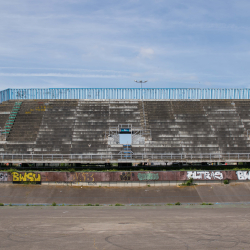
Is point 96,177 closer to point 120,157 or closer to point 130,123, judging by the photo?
point 120,157

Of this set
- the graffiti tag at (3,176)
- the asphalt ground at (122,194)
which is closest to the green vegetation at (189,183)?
the asphalt ground at (122,194)

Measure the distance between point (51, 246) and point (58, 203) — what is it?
18.6 metres

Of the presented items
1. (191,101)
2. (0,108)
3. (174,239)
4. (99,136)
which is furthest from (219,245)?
(0,108)

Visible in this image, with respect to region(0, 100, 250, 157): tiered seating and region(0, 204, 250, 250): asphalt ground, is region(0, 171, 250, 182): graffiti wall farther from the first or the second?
region(0, 204, 250, 250): asphalt ground

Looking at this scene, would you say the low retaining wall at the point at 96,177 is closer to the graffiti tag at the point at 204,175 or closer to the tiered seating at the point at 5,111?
the graffiti tag at the point at 204,175

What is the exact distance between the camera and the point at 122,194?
3441 cm

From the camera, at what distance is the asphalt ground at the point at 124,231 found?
14.8 metres

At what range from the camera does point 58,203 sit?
32.7m

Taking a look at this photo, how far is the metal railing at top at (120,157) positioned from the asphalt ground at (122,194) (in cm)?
382

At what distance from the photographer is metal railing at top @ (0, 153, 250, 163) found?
38.3m

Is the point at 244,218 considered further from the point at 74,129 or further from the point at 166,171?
the point at 74,129

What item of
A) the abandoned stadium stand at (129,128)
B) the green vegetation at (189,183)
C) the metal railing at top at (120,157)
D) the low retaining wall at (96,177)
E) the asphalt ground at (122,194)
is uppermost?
the abandoned stadium stand at (129,128)

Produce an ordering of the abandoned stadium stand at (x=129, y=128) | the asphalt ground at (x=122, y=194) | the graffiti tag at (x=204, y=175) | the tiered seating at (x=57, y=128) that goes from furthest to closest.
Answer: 1. the tiered seating at (x=57, y=128)
2. the abandoned stadium stand at (x=129, y=128)
3. the graffiti tag at (x=204, y=175)
4. the asphalt ground at (x=122, y=194)

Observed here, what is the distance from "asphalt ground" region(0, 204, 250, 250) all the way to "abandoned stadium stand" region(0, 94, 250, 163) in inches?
627
